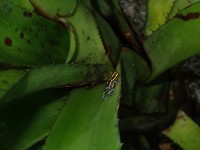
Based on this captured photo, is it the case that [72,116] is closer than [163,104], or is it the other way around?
[72,116]

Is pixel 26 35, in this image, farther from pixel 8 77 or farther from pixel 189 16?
pixel 189 16

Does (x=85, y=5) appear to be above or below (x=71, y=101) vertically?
above

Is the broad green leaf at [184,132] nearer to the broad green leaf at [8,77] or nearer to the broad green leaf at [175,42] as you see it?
the broad green leaf at [175,42]

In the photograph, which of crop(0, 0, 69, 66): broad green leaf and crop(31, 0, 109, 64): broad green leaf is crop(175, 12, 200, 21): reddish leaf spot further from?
crop(0, 0, 69, 66): broad green leaf

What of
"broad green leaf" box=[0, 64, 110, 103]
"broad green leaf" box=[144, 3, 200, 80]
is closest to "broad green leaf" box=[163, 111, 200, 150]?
"broad green leaf" box=[144, 3, 200, 80]

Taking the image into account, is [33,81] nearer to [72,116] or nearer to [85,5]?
[72,116]

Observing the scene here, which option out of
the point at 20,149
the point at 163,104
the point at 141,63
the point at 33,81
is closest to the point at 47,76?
the point at 33,81

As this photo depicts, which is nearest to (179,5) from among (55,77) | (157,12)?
(157,12)
